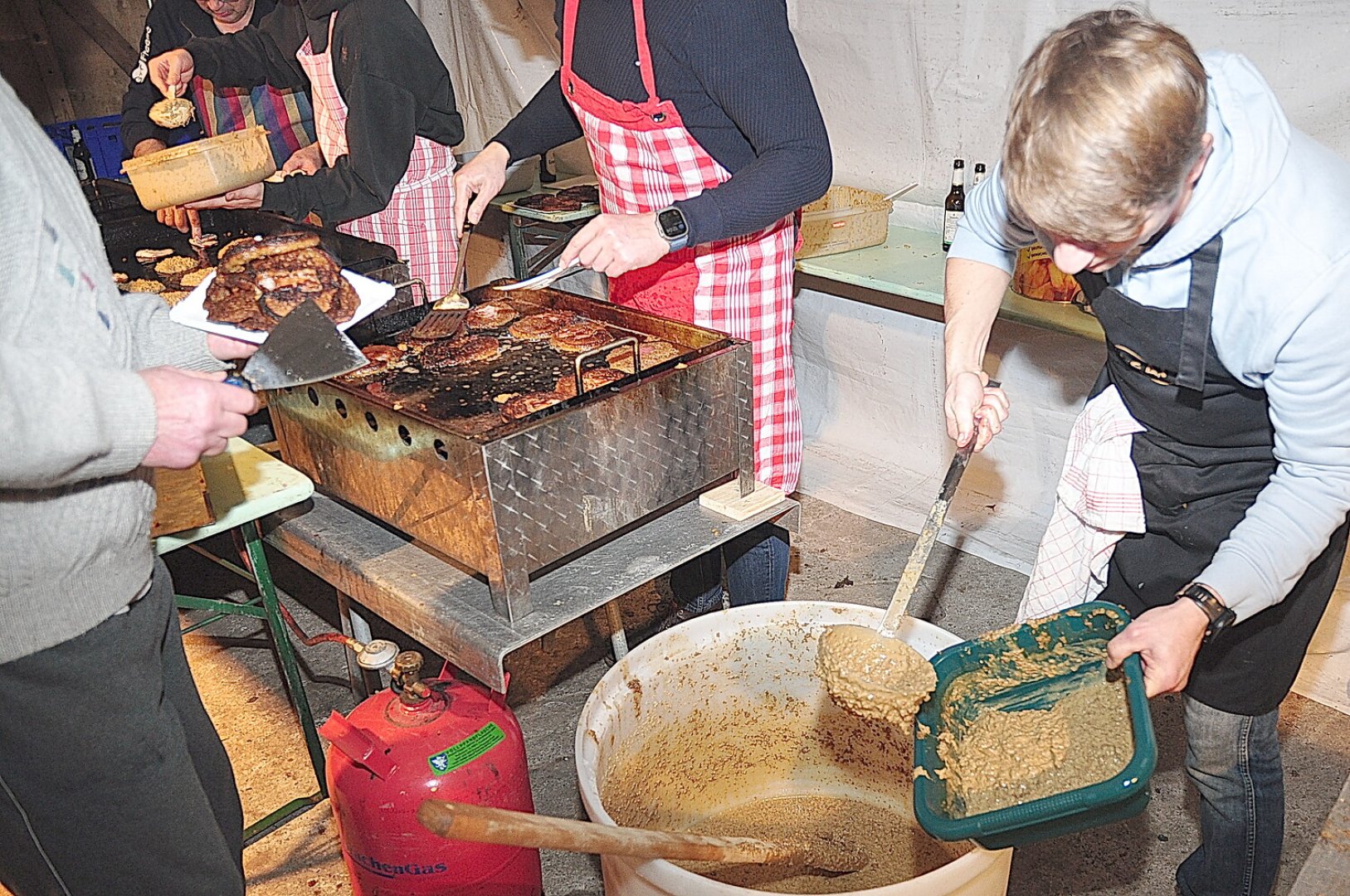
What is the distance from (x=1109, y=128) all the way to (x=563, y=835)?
1132 mm

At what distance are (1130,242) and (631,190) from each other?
1382 millimetres

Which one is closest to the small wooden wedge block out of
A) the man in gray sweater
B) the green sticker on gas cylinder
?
the green sticker on gas cylinder

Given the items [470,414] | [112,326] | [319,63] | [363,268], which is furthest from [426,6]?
[112,326]

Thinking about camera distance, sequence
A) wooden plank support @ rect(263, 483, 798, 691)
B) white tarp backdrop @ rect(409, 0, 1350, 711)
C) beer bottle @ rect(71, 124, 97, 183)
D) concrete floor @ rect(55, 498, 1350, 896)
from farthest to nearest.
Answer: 1. beer bottle @ rect(71, 124, 97, 183)
2. white tarp backdrop @ rect(409, 0, 1350, 711)
3. concrete floor @ rect(55, 498, 1350, 896)
4. wooden plank support @ rect(263, 483, 798, 691)

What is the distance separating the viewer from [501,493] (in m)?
1.83

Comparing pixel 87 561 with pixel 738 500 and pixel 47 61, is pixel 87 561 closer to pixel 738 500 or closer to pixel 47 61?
pixel 738 500

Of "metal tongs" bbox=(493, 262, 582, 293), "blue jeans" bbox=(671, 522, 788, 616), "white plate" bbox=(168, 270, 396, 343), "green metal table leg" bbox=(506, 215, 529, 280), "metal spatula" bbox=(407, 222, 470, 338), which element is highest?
"white plate" bbox=(168, 270, 396, 343)

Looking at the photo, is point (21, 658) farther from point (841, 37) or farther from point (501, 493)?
point (841, 37)

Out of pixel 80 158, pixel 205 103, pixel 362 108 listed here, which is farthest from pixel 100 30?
pixel 362 108

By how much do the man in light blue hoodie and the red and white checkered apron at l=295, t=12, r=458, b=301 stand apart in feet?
6.60

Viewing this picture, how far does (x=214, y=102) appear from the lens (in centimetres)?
381

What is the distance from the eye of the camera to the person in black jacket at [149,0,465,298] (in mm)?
2990

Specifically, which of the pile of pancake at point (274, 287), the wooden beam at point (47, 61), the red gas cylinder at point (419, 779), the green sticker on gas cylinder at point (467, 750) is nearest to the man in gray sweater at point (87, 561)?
the pile of pancake at point (274, 287)

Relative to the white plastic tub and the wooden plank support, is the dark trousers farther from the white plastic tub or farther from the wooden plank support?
the white plastic tub
